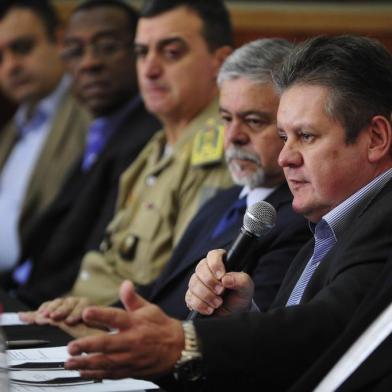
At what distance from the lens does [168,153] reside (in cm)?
313

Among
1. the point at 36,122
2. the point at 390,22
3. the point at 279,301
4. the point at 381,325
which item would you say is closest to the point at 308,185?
the point at 279,301

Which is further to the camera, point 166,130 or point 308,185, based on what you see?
point 166,130

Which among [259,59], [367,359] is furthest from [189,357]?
[259,59]

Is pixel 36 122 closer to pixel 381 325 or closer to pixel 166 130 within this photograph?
pixel 166 130

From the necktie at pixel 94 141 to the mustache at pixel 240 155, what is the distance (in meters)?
1.44

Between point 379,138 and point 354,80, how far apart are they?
0.37ft

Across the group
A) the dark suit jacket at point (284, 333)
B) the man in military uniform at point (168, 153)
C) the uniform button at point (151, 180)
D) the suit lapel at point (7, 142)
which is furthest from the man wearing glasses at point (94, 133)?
the dark suit jacket at point (284, 333)

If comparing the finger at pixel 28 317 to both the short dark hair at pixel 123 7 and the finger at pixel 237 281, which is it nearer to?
the finger at pixel 237 281

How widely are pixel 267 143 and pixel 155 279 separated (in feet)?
2.02

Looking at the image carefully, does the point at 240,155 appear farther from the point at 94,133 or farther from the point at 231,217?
the point at 94,133

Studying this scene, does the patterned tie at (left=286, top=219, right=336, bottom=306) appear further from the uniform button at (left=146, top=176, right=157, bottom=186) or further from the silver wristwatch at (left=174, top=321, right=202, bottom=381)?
the uniform button at (left=146, top=176, right=157, bottom=186)

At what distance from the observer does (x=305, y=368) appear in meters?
1.45

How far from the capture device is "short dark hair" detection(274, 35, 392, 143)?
67.8 inches

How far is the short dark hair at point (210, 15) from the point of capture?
3178 millimetres
